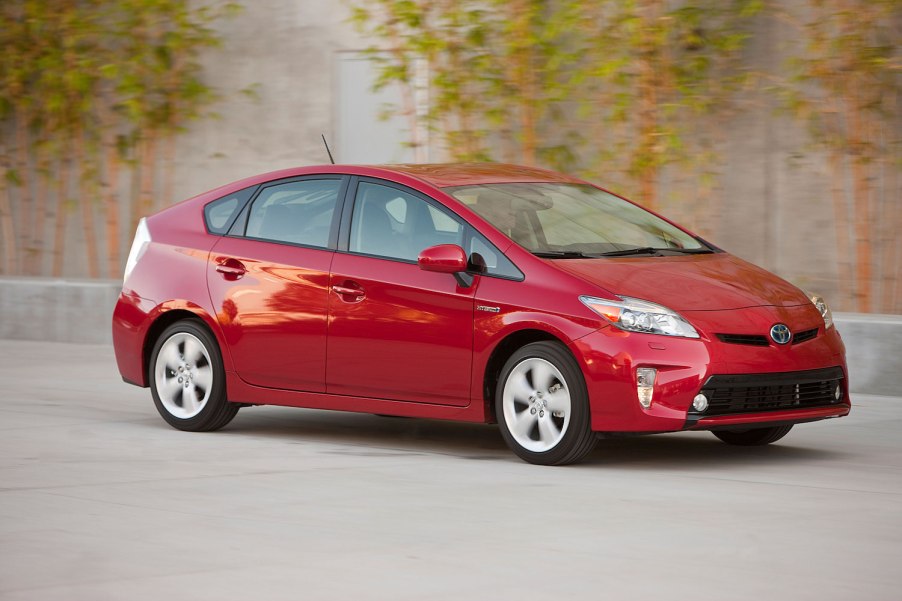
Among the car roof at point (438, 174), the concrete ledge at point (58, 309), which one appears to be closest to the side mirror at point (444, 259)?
the car roof at point (438, 174)

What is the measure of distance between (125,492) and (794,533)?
9.86 feet

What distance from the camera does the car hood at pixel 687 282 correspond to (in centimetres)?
807

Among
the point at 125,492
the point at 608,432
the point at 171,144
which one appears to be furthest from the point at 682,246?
the point at 171,144

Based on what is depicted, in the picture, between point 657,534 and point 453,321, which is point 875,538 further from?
point 453,321

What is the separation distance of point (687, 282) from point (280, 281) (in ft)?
7.52

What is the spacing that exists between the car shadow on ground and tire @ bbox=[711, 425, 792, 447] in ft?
0.19

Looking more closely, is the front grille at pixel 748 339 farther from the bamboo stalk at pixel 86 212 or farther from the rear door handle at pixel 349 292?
the bamboo stalk at pixel 86 212

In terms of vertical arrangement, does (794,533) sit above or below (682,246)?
below

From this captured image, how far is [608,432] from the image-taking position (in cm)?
797

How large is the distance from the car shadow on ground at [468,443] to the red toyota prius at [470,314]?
207mm

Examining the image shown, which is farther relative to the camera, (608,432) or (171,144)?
(171,144)

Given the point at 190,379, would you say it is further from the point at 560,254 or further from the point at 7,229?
the point at 7,229

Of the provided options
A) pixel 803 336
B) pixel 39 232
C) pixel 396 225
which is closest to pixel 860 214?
pixel 803 336

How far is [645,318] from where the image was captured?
7.91 m
